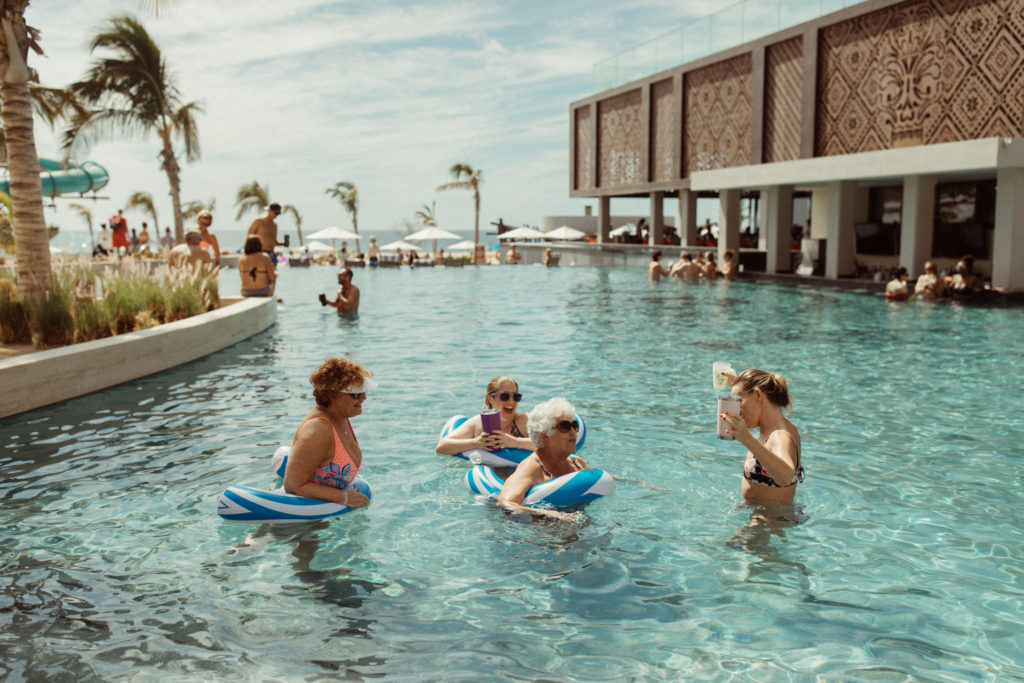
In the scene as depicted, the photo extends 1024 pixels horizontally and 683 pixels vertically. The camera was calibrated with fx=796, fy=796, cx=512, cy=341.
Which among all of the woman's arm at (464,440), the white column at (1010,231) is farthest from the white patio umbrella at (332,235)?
the woman's arm at (464,440)

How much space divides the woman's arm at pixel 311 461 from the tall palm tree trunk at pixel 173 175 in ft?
90.0

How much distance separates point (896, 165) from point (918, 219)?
2029mm

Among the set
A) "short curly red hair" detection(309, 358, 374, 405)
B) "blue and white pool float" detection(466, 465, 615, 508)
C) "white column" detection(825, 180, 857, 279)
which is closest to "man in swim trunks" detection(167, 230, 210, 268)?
"short curly red hair" detection(309, 358, 374, 405)

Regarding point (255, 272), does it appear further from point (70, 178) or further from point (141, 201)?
point (141, 201)

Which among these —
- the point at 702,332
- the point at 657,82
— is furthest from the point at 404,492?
the point at 657,82

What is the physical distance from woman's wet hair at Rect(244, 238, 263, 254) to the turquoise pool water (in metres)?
6.54

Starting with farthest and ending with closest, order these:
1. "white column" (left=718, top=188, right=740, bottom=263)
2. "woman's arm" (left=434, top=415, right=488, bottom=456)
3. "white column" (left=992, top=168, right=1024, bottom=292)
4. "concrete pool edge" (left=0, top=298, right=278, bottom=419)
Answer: "white column" (left=718, top=188, right=740, bottom=263) < "white column" (left=992, top=168, right=1024, bottom=292) < "concrete pool edge" (left=0, top=298, right=278, bottom=419) < "woman's arm" (left=434, top=415, right=488, bottom=456)

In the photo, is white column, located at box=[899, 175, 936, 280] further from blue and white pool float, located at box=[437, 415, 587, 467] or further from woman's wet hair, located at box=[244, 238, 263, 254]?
blue and white pool float, located at box=[437, 415, 587, 467]

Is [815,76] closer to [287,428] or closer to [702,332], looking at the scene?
[702,332]

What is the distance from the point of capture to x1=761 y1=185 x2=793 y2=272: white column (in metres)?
29.3

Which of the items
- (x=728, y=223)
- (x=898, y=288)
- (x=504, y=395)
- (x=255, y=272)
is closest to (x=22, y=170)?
(x=255, y=272)

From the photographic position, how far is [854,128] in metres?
26.7

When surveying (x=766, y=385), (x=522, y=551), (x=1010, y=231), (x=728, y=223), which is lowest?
(x=522, y=551)

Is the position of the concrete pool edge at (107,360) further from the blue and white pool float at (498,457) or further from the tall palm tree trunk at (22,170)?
the blue and white pool float at (498,457)
